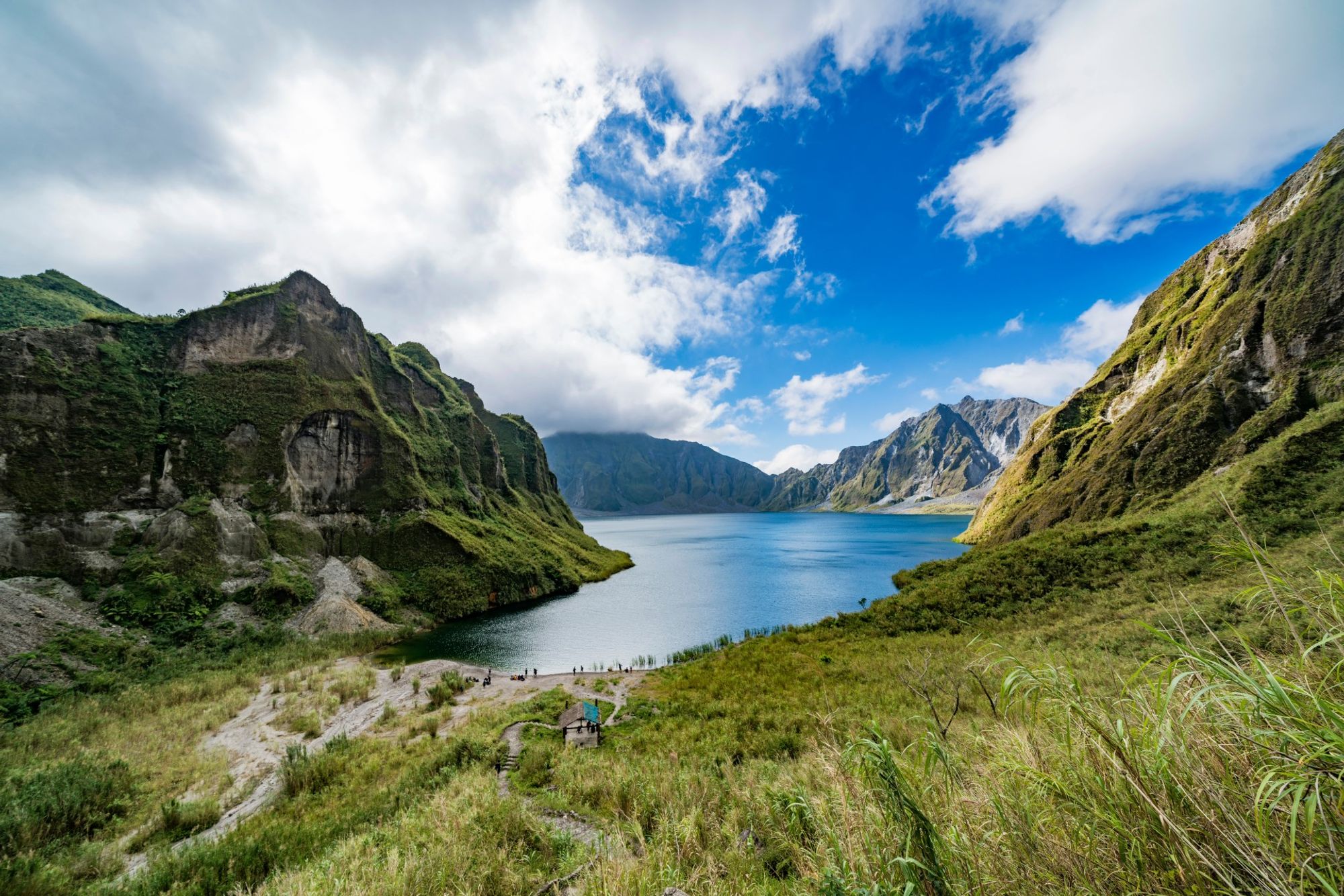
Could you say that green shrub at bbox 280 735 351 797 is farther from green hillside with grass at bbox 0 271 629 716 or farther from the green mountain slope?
the green mountain slope

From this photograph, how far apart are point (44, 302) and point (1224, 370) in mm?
116457

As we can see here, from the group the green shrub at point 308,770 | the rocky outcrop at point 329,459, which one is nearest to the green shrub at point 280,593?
the rocky outcrop at point 329,459

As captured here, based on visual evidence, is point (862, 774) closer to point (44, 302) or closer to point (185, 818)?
point (185, 818)

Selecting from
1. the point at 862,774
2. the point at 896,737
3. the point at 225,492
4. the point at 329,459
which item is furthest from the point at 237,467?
the point at 862,774

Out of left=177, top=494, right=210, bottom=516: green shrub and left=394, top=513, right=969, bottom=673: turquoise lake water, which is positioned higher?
left=177, top=494, right=210, bottom=516: green shrub

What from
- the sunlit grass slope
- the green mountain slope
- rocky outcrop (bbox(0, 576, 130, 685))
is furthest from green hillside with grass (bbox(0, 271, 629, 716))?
the sunlit grass slope

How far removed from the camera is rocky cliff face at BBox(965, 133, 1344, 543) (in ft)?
116

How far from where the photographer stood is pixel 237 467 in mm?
42375

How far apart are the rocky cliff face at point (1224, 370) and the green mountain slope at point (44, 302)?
90.8m

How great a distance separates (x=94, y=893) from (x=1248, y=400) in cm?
6223

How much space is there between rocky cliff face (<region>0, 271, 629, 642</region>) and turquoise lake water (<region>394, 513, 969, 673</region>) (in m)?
6.82

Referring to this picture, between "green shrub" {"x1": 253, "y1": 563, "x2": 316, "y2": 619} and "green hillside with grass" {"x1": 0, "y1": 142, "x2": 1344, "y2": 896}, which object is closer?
"green hillside with grass" {"x1": 0, "y1": 142, "x2": 1344, "y2": 896}

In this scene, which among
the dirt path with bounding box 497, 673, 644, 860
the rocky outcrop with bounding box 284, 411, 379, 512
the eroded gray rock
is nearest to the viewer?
the dirt path with bounding box 497, 673, 644, 860

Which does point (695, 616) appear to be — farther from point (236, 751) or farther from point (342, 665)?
point (236, 751)
